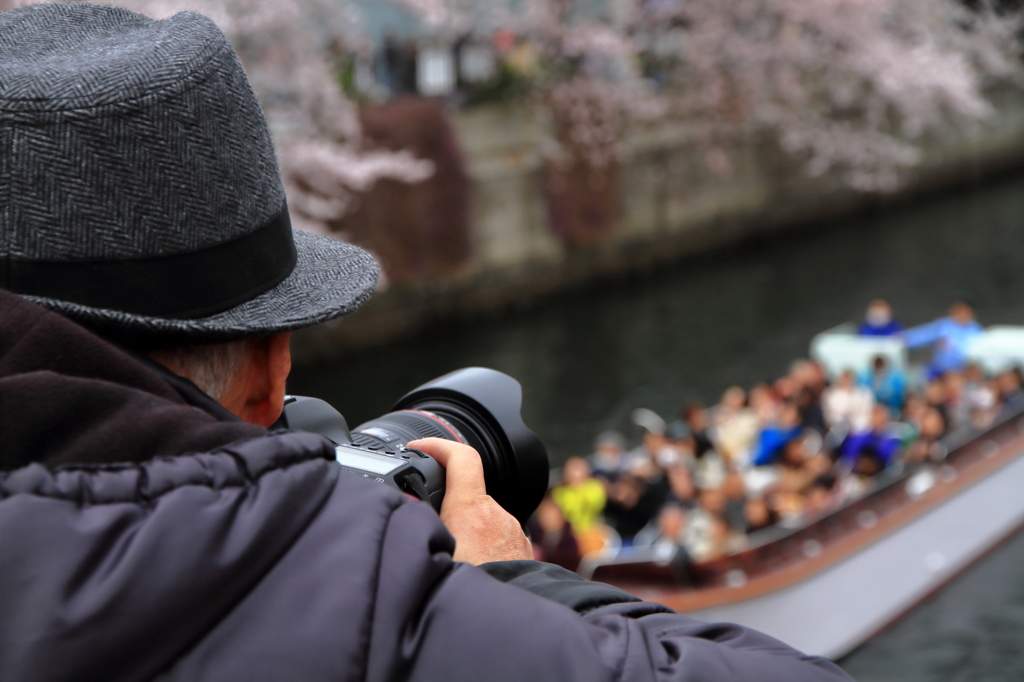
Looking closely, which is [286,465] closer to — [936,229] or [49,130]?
[49,130]

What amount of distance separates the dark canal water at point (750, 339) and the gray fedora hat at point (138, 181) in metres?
7.55

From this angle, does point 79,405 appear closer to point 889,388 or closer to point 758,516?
point 758,516

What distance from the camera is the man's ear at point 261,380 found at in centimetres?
100

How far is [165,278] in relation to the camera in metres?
0.91

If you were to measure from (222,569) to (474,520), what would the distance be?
1.04 ft

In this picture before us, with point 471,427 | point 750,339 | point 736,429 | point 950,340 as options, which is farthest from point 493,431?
point 750,339

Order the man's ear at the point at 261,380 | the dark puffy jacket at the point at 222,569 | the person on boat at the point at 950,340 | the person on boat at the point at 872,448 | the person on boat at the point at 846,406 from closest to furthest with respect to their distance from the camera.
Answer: the dark puffy jacket at the point at 222,569
the man's ear at the point at 261,380
the person on boat at the point at 872,448
the person on boat at the point at 846,406
the person on boat at the point at 950,340

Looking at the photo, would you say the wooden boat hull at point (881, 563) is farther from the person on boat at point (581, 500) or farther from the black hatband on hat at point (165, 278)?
the black hatband on hat at point (165, 278)

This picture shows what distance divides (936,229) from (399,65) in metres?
10.8

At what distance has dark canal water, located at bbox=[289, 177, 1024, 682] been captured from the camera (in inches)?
320

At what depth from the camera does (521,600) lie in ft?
2.39

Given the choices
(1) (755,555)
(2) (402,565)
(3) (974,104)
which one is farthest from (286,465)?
(3) (974,104)

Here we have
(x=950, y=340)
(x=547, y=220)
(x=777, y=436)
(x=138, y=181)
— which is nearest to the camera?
(x=138, y=181)

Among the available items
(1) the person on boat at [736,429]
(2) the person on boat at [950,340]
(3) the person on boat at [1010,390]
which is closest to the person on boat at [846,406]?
(1) the person on boat at [736,429]
